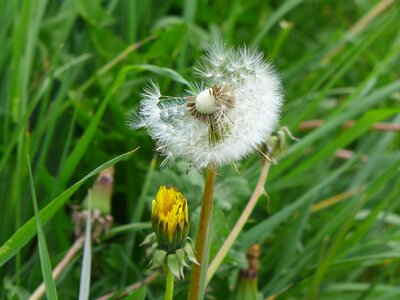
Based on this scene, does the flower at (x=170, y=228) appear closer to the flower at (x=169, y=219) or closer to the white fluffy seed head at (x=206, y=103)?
the flower at (x=169, y=219)

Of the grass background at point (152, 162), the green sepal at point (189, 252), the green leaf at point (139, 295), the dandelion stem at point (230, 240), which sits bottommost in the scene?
the green sepal at point (189, 252)

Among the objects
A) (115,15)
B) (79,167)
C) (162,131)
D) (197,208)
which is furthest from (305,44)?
(162,131)

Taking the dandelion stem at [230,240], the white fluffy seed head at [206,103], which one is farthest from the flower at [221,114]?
Answer: the dandelion stem at [230,240]

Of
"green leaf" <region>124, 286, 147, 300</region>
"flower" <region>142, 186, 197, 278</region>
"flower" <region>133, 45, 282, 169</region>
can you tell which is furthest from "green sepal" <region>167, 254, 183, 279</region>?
"green leaf" <region>124, 286, 147, 300</region>

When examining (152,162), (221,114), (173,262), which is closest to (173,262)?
(173,262)

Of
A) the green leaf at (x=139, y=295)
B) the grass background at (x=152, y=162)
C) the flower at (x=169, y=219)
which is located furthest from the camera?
the grass background at (x=152, y=162)

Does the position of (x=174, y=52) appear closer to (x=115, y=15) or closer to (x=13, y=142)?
(x=115, y=15)

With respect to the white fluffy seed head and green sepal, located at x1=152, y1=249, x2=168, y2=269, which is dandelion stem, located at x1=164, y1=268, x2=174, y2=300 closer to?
green sepal, located at x1=152, y1=249, x2=168, y2=269

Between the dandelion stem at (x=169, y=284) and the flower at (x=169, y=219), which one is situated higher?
the flower at (x=169, y=219)
